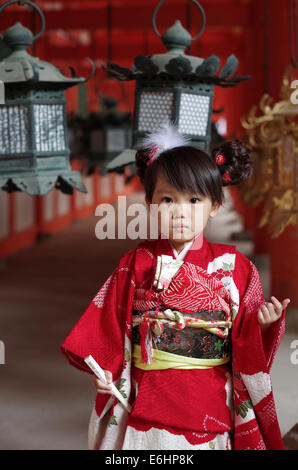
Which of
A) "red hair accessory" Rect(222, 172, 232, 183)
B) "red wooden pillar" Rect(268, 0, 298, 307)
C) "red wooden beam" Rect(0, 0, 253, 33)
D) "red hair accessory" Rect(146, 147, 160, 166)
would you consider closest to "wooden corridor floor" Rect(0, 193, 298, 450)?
"red wooden pillar" Rect(268, 0, 298, 307)

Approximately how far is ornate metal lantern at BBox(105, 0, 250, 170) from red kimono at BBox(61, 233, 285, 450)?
666mm

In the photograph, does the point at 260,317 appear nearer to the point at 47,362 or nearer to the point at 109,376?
the point at 109,376

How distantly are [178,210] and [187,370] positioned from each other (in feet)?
1.25

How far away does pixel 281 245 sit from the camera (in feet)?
14.8

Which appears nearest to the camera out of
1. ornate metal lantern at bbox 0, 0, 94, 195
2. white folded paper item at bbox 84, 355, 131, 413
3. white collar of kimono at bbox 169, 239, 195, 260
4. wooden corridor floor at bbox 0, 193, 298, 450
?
white folded paper item at bbox 84, 355, 131, 413

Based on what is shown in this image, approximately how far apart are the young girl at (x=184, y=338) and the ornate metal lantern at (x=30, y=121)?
2.02ft

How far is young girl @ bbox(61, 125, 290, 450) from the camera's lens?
1.49 metres

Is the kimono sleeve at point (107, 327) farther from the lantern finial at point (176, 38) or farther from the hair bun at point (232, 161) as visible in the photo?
the lantern finial at point (176, 38)

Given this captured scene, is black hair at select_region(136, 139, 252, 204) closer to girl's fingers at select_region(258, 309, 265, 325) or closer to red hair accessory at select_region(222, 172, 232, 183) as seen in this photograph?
red hair accessory at select_region(222, 172, 232, 183)

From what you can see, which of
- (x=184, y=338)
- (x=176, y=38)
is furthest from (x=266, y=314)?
(x=176, y=38)

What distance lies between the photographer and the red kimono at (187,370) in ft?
4.87

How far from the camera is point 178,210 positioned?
1.52m

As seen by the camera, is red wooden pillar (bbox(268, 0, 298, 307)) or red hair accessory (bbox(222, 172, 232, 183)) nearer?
red hair accessory (bbox(222, 172, 232, 183))
